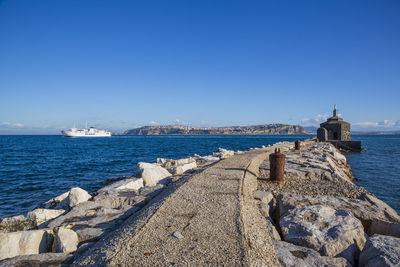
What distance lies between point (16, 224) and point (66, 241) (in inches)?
90.3

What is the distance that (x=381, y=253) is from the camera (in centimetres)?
252

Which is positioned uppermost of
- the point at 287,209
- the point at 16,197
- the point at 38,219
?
the point at 287,209

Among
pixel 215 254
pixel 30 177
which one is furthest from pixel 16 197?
pixel 215 254

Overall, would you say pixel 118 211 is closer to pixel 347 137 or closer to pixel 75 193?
pixel 75 193

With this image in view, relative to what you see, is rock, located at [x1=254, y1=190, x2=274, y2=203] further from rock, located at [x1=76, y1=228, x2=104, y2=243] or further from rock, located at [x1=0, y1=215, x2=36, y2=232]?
rock, located at [x1=0, y1=215, x2=36, y2=232]

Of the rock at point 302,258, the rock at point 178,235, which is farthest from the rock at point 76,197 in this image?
the rock at point 302,258

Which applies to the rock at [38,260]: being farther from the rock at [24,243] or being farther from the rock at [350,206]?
the rock at [350,206]

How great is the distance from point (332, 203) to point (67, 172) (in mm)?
14014

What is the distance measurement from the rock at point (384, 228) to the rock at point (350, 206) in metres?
0.16

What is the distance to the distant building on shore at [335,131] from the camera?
3009 centimetres

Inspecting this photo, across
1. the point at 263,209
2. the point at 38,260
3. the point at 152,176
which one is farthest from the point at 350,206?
the point at 152,176

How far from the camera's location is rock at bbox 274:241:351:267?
2.50 m

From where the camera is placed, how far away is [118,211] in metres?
4.46

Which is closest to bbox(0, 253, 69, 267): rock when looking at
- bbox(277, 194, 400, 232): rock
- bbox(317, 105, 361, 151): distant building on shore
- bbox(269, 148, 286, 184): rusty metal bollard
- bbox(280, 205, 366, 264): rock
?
bbox(280, 205, 366, 264): rock
